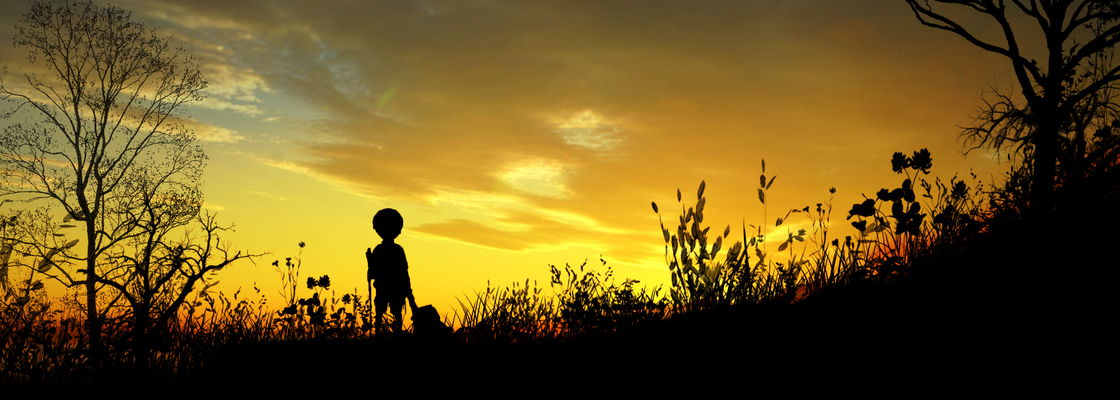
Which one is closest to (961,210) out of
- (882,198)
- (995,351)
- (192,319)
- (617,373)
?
(882,198)

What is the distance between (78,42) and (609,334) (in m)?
16.8

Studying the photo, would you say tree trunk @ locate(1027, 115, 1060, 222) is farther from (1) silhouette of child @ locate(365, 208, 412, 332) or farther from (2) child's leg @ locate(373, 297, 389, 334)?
(2) child's leg @ locate(373, 297, 389, 334)

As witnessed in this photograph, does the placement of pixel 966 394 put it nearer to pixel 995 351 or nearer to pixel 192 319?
pixel 995 351

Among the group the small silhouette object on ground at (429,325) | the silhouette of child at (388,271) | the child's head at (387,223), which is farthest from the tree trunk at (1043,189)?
the child's head at (387,223)

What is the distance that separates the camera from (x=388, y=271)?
6699 mm

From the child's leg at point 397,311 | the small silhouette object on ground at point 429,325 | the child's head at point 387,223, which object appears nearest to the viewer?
the small silhouette object on ground at point 429,325

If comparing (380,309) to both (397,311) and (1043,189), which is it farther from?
(1043,189)

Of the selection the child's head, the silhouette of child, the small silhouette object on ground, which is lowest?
the small silhouette object on ground

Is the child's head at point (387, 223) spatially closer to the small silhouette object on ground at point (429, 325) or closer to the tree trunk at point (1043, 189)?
the small silhouette object on ground at point (429, 325)

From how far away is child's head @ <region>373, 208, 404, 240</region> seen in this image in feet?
22.7

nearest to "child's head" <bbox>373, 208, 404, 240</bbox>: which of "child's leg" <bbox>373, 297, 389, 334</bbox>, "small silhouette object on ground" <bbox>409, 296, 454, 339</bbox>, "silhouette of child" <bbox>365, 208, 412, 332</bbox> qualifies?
"silhouette of child" <bbox>365, 208, 412, 332</bbox>

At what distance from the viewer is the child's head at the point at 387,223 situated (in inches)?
272

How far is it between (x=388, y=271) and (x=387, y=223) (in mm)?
506

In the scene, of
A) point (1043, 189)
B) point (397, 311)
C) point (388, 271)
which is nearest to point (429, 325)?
point (397, 311)
